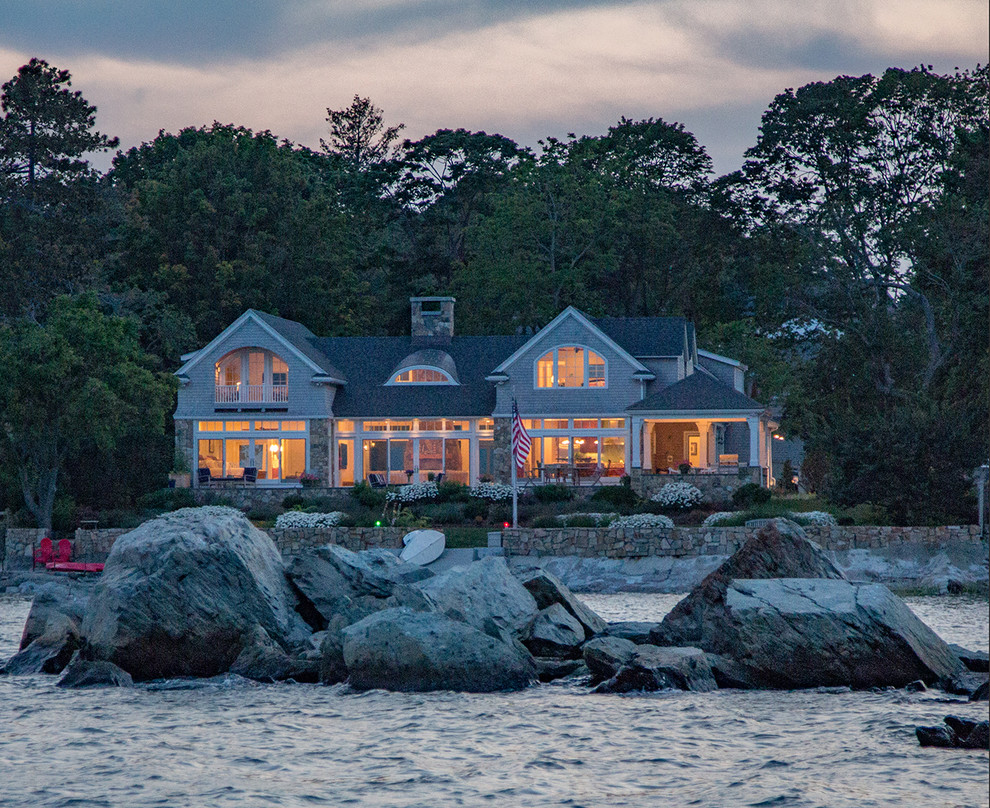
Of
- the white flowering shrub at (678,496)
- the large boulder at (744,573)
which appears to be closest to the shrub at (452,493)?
the white flowering shrub at (678,496)

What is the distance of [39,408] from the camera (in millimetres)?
37219

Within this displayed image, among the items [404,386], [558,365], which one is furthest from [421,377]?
[558,365]

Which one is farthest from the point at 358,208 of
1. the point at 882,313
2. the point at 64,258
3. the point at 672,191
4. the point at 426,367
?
the point at 882,313

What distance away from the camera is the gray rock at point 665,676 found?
17312 millimetres

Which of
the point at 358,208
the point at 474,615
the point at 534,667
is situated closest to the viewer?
the point at 534,667

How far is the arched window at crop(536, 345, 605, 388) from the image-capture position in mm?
45062

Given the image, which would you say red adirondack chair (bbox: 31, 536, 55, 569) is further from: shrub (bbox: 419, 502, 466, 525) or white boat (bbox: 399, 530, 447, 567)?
shrub (bbox: 419, 502, 466, 525)

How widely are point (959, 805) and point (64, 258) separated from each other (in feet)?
151

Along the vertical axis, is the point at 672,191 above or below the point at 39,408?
above

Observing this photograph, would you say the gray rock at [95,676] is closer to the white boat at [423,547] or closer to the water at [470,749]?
the water at [470,749]

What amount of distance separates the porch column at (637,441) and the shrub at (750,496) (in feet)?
17.5

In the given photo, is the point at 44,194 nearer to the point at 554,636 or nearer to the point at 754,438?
the point at 754,438

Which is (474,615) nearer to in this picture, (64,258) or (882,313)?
(882,313)

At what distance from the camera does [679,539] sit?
33.2 m
